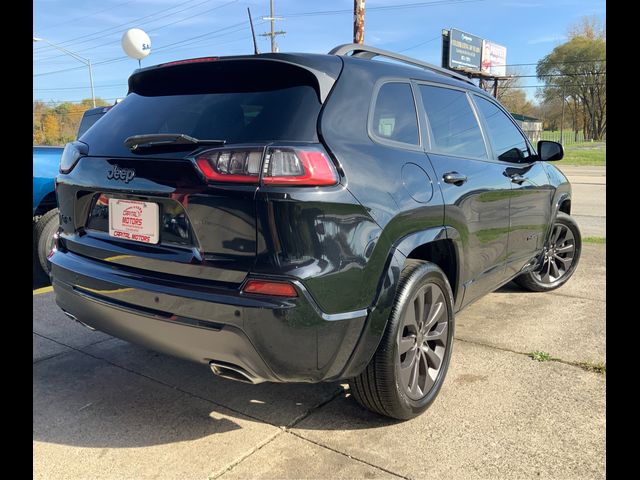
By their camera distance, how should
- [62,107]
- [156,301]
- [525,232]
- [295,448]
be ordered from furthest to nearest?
[62,107], [525,232], [295,448], [156,301]

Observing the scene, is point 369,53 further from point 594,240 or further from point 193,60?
point 594,240

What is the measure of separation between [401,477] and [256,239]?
1.21m

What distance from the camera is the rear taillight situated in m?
2.13

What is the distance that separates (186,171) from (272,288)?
24.4 inches

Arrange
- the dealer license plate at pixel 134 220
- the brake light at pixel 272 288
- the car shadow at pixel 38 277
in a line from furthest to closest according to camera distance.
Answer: the car shadow at pixel 38 277 → the dealer license plate at pixel 134 220 → the brake light at pixel 272 288

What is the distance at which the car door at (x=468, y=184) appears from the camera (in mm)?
3051

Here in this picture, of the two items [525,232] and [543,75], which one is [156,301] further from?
[543,75]

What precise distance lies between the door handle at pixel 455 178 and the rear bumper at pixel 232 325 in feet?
3.50

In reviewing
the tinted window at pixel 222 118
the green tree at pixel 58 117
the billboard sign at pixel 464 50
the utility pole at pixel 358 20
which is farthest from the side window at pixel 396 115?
the green tree at pixel 58 117

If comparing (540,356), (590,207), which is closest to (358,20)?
(590,207)

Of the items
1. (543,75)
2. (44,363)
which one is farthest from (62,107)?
(44,363)

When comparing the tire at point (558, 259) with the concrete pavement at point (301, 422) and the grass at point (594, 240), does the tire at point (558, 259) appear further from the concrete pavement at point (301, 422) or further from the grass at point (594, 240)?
the grass at point (594, 240)

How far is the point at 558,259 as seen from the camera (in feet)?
17.5
